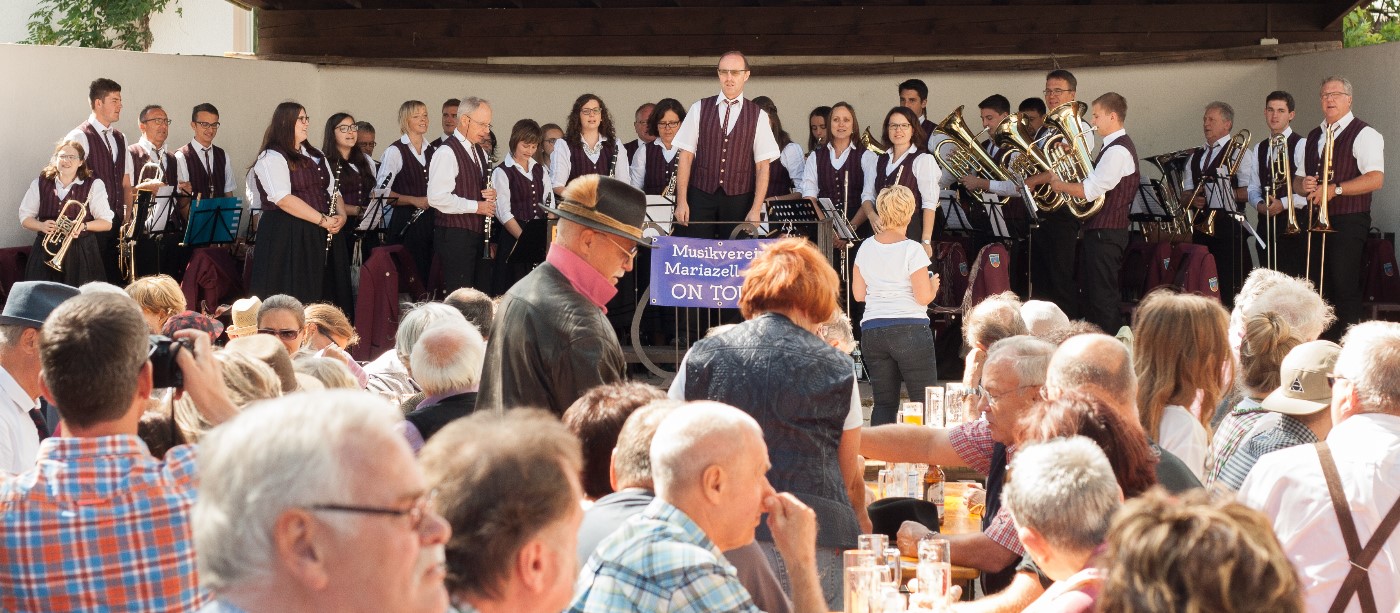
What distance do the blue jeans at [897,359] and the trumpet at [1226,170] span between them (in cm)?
413

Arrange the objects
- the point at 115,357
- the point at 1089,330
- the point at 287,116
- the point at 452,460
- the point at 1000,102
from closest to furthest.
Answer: the point at 452,460
the point at 115,357
the point at 1089,330
the point at 287,116
the point at 1000,102

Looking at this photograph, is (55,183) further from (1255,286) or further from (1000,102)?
(1255,286)

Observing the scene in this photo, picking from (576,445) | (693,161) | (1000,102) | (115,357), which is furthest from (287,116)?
(576,445)

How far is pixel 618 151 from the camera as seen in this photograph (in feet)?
37.4

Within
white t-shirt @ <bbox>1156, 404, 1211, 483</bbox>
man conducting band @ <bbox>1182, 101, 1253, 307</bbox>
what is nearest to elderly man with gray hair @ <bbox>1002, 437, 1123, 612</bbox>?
white t-shirt @ <bbox>1156, 404, 1211, 483</bbox>

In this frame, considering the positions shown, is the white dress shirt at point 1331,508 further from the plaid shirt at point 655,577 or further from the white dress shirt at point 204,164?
the white dress shirt at point 204,164

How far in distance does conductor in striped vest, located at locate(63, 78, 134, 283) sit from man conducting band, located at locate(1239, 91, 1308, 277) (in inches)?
332

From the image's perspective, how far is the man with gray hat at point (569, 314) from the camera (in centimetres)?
387

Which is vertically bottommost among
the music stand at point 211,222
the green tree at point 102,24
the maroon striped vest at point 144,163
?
the music stand at point 211,222

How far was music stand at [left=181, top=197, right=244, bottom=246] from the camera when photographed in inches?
436

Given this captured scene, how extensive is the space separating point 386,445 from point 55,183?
31.8 ft

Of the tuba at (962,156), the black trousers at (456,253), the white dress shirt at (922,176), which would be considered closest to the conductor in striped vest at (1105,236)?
the tuba at (962,156)

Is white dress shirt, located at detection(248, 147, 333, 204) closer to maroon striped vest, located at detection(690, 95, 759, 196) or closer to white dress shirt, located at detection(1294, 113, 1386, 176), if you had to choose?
maroon striped vest, located at detection(690, 95, 759, 196)

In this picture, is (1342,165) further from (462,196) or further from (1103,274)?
(462,196)
